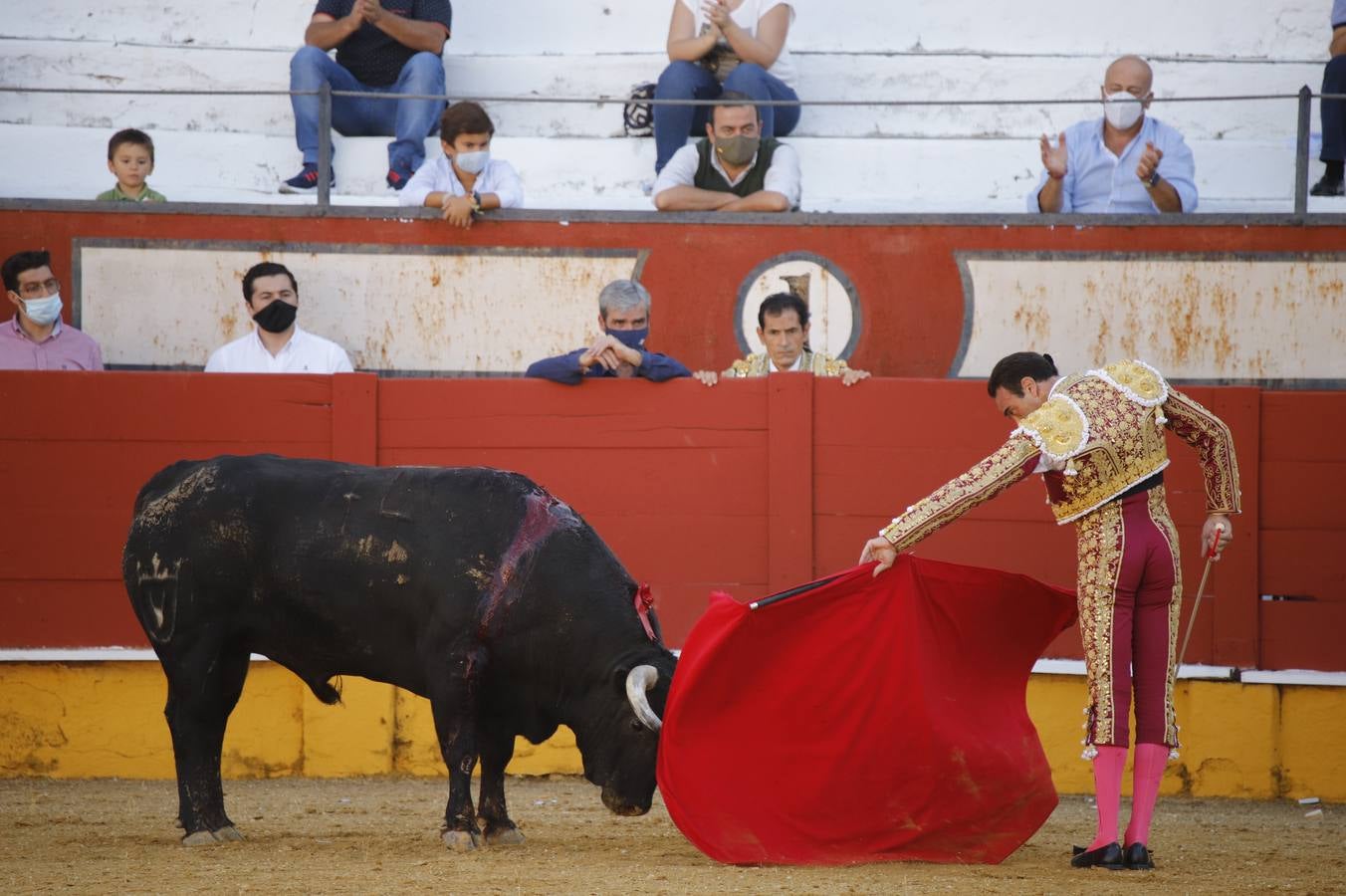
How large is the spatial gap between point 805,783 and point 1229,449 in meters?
1.39

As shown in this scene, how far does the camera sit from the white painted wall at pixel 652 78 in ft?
28.1

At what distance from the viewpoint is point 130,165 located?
7820 mm

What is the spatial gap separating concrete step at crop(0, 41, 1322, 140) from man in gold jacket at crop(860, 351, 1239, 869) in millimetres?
4376

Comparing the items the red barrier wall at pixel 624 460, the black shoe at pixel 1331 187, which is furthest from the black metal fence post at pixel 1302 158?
the red barrier wall at pixel 624 460

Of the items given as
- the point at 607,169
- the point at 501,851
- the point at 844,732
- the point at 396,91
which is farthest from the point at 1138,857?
the point at 396,91

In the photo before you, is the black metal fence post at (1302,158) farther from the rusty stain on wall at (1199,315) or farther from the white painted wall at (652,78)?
the white painted wall at (652,78)

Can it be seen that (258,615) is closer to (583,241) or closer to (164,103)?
(583,241)

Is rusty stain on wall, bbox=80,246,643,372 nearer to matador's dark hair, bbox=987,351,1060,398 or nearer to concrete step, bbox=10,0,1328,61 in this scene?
concrete step, bbox=10,0,1328,61

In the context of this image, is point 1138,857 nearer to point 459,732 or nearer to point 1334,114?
point 459,732

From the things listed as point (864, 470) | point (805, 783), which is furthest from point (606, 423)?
point (805, 783)

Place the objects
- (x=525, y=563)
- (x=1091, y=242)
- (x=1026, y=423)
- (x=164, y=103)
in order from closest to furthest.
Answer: (x=1026, y=423), (x=525, y=563), (x=1091, y=242), (x=164, y=103)

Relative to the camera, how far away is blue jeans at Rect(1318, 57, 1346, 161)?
25.5 feet

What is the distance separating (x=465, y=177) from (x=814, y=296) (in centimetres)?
148

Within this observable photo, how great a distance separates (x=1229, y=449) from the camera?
5.00m
